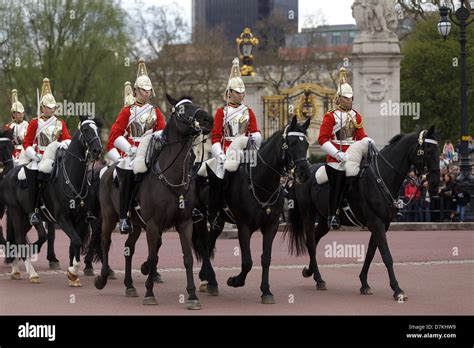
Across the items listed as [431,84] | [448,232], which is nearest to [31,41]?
[431,84]

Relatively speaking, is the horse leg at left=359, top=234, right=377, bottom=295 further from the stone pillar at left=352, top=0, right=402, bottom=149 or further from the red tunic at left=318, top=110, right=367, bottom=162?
the stone pillar at left=352, top=0, right=402, bottom=149

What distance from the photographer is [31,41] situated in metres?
50.2

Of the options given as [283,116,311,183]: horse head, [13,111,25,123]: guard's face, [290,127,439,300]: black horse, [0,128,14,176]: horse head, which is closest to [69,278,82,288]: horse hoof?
[290,127,439,300]: black horse

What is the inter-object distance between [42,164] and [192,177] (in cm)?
313

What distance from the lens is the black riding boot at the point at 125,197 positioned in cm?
1390

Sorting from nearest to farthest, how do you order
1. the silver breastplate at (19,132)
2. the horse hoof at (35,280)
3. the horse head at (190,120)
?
the horse head at (190,120) → the horse hoof at (35,280) → the silver breastplate at (19,132)

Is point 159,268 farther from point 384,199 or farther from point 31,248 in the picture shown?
point 384,199

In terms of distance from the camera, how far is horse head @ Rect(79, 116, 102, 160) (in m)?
15.2

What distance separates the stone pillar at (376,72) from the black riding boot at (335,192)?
17.8 metres

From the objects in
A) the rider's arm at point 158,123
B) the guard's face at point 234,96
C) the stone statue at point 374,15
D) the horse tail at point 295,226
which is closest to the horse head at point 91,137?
the rider's arm at point 158,123

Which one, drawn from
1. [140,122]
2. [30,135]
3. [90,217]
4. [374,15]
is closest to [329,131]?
[140,122]

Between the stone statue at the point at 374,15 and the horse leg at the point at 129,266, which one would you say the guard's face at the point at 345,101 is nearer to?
the horse leg at the point at 129,266

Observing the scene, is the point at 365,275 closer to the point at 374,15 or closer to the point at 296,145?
the point at 296,145

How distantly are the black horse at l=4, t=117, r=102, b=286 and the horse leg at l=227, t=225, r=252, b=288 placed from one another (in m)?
2.60
